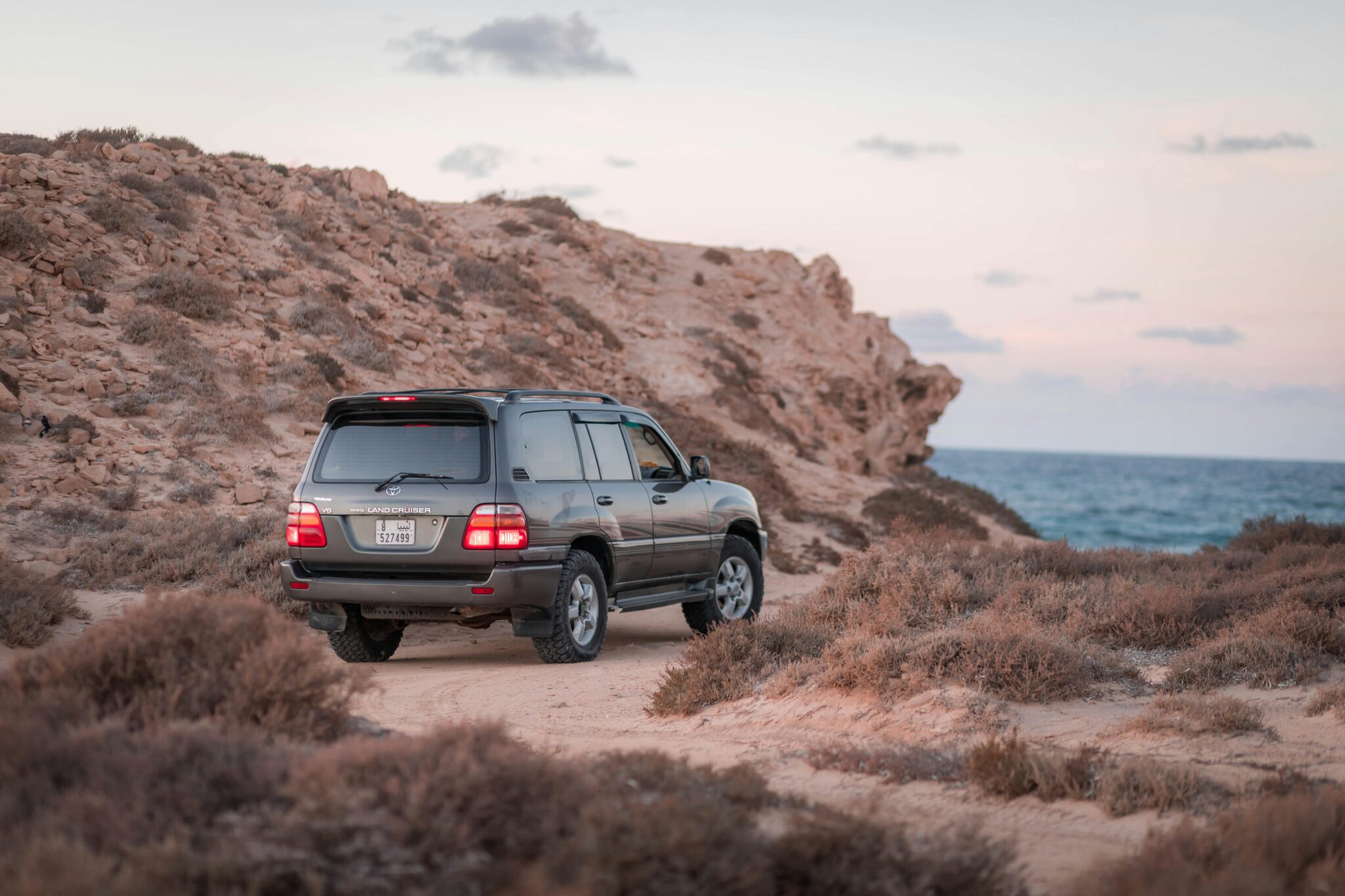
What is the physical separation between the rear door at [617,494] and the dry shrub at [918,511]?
12.2 meters

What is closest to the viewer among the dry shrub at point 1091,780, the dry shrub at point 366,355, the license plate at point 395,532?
the dry shrub at point 1091,780

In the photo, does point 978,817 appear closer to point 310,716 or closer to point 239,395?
point 310,716

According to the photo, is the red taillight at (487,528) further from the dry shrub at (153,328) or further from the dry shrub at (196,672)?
the dry shrub at (153,328)

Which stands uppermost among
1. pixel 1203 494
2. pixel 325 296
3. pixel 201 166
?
pixel 201 166

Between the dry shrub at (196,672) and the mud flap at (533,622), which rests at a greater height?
the dry shrub at (196,672)

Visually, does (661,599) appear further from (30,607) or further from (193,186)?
(193,186)

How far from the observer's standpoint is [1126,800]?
177 inches

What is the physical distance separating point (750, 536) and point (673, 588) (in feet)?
5.02

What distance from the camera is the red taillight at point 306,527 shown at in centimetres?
818

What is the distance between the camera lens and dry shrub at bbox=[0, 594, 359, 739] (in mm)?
4113

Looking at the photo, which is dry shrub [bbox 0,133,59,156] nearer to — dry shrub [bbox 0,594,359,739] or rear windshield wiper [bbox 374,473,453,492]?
rear windshield wiper [bbox 374,473,453,492]

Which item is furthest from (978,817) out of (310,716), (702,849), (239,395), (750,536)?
(239,395)

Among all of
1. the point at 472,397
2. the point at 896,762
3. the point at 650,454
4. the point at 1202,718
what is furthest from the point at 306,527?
the point at 1202,718

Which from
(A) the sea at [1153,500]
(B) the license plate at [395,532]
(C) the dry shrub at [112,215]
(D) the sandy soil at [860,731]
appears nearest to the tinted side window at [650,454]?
(D) the sandy soil at [860,731]
